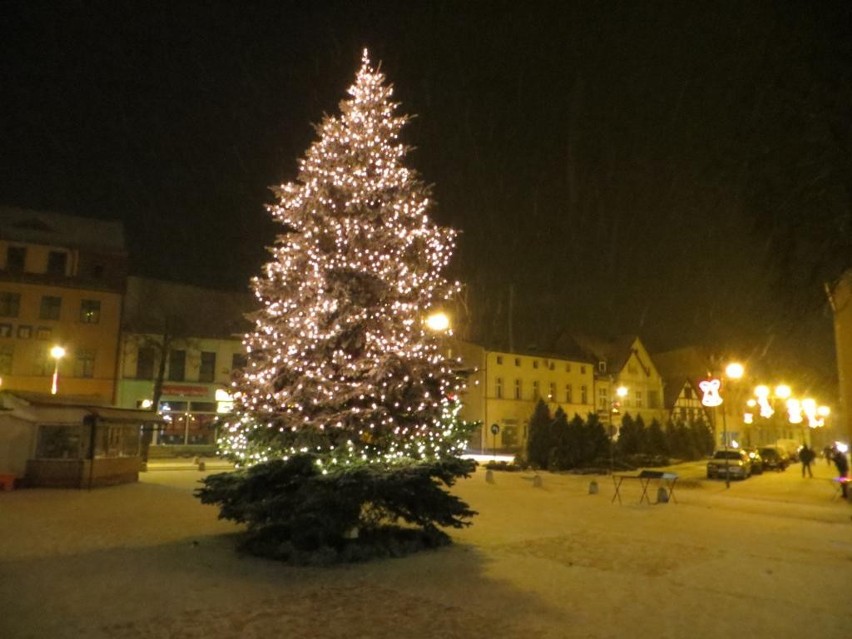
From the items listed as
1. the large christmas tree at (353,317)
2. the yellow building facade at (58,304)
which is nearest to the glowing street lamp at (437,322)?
the large christmas tree at (353,317)

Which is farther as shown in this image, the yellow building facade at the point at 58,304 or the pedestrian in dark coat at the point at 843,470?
the yellow building facade at the point at 58,304

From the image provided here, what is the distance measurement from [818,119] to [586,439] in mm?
37302

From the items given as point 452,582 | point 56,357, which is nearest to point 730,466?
point 452,582

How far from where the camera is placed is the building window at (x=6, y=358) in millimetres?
45781

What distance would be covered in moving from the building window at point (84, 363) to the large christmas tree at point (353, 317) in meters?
39.0

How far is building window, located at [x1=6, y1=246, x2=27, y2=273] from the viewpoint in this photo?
4697 centimetres

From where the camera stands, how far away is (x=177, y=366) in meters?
53.0

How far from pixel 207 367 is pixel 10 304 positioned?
13613 mm

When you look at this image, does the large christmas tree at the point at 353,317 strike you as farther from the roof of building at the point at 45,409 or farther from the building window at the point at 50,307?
the building window at the point at 50,307

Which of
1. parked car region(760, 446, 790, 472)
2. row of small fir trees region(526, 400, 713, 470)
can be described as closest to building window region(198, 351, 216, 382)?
Answer: row of small fir trees region(526, 400, 713, 470)

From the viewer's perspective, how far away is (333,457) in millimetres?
12859

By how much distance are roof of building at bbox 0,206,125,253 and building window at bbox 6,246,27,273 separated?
59cm

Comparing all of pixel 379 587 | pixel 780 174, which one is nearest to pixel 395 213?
pixel 379 587

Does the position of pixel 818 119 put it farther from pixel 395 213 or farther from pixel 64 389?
pixel 64 389
